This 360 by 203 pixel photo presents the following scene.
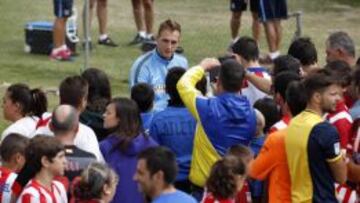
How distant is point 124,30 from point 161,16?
147 centimetres

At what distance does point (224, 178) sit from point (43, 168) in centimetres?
124

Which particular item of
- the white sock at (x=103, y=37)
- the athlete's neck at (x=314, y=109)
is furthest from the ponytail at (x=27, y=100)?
the white sock at (x=103, y=37)

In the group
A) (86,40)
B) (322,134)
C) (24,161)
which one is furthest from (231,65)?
(86,40)

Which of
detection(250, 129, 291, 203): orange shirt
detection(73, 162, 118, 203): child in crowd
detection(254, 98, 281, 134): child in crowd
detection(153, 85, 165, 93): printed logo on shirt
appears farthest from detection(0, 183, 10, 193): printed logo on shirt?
detection(153, 85, 165, 93): printed logo on shirt

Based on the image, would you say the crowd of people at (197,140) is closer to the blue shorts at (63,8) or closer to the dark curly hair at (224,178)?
the dark curly hair at (224,178)

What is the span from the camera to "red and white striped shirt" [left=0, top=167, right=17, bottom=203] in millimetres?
8992

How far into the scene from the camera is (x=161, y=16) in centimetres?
2130

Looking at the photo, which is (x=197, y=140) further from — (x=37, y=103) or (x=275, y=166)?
(x=37, y=103)

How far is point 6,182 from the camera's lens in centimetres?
905

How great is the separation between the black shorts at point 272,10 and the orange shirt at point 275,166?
8565 mm

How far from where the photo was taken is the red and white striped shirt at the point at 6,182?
354 inches

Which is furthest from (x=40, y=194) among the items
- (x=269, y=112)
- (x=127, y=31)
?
(x=127, y=31)

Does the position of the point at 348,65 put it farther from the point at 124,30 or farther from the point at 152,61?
the point at 124,30

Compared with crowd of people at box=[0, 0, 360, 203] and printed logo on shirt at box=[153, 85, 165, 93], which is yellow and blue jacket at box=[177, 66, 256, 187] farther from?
printed logo on shirt at box=[153, 85, 165, 93]
